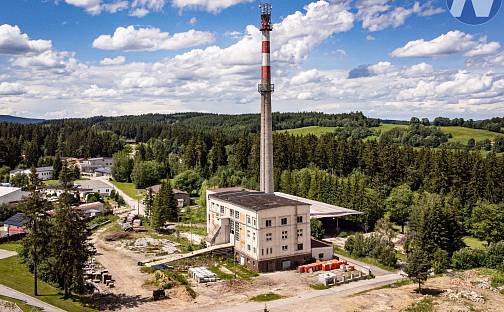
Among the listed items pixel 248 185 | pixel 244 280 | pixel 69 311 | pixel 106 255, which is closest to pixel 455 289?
pixel 244 280

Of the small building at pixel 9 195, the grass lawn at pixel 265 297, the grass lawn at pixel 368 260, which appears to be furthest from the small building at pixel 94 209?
the grass lawn at pixel 265 297

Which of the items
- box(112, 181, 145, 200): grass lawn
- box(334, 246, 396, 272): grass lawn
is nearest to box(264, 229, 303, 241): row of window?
box(334, 246, 396, 272): grass lawn

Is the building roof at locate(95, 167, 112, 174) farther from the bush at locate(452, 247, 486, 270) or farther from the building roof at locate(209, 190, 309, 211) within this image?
the bush at locate(452, 247, 486, 270)

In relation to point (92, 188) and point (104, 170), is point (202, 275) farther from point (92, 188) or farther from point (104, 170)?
point (104, 170)

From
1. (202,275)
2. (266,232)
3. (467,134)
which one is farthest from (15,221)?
(467,134)

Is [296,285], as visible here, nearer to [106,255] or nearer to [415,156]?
[106,255]

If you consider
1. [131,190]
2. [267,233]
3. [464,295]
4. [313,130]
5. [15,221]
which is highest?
[313,130]
